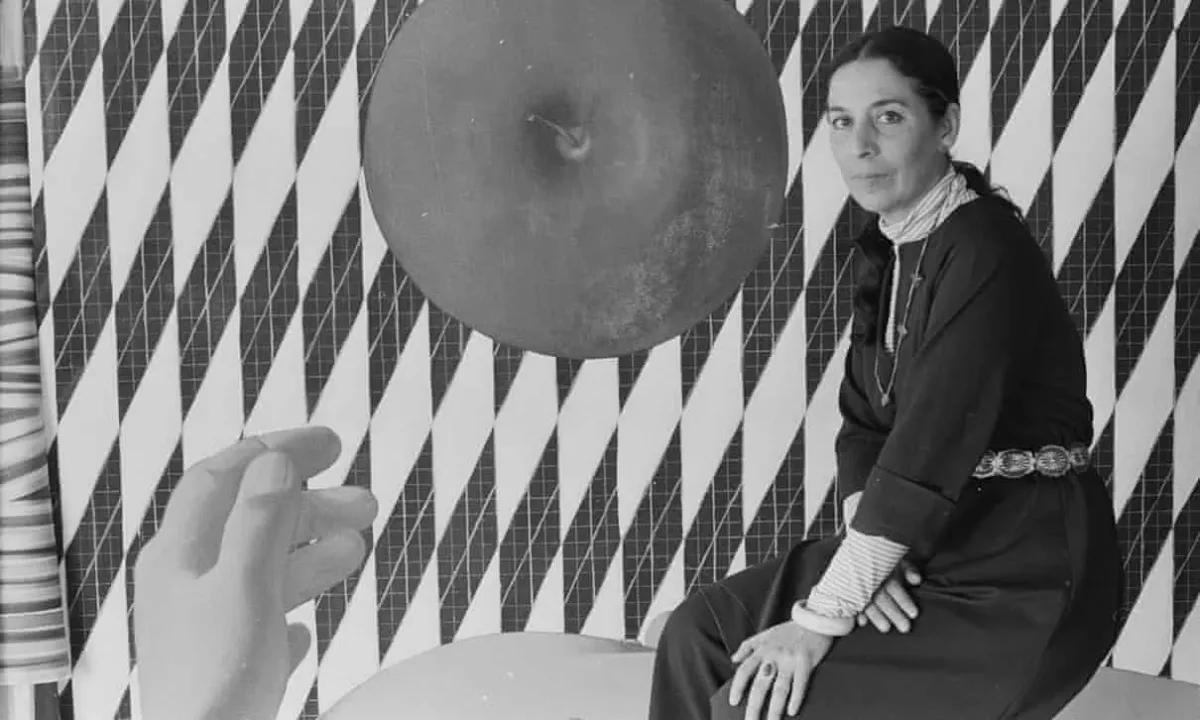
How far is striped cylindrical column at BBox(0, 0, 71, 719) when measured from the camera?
2.33m

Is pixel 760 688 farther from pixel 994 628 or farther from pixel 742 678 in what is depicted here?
pixel 994 628

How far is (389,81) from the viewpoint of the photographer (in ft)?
6.19

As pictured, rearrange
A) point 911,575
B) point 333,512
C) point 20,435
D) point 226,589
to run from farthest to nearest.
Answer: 1. point 20,435
2. point 333,512
3. point 911,575
4. point 226,589

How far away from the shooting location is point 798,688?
1.45 metres

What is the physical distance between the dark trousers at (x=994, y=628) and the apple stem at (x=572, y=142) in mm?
676

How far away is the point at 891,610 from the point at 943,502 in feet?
0.46

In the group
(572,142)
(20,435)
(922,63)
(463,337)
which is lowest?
(20,435)

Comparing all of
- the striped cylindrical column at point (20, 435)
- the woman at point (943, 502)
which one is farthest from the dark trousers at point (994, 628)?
the striped cylindrical column at point (20, 435)

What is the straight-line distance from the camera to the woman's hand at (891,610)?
4.82 feet

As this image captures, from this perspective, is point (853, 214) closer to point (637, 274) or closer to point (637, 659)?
point (637, 274)

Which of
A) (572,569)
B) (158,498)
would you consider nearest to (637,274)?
(572,569)

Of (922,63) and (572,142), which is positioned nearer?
(922,63)

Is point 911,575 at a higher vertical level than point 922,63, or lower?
lower

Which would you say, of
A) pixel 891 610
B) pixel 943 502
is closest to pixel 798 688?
pixel 891 610
